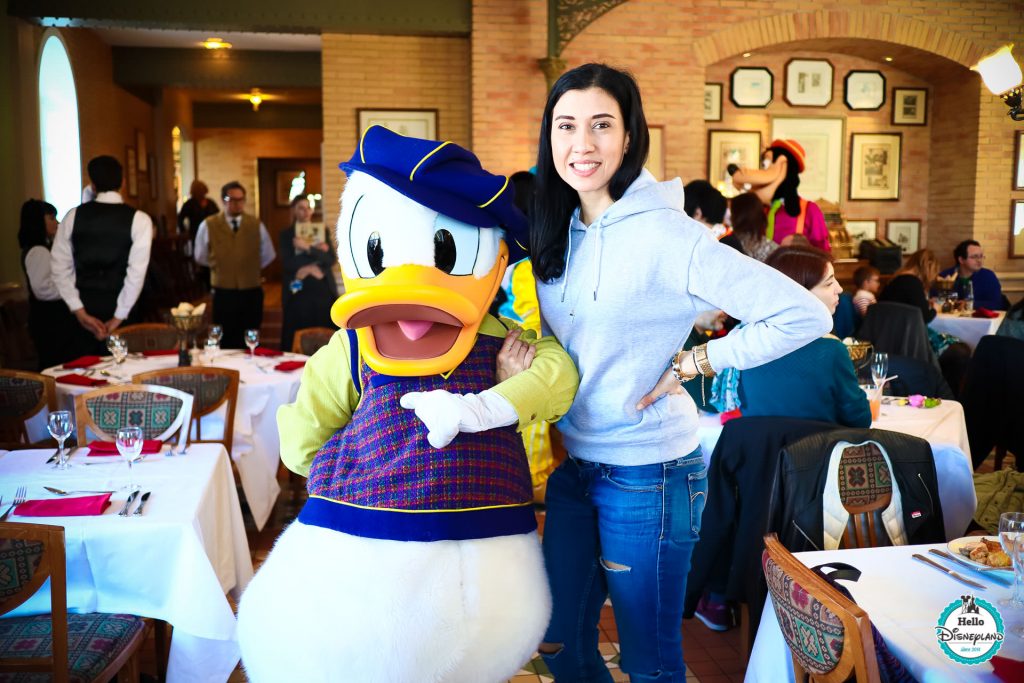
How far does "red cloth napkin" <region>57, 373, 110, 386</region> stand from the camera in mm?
4171

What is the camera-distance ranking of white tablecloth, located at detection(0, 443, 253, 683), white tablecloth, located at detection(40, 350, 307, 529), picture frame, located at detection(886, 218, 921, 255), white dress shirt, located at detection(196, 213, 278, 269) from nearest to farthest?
white tablecloth, located at detection(0, 443, 253, 683) < white tablecloth, located at detection(40, 350, 307, 529) < white dress shirt, located at detection(196, 213, 278, 269) < picture frame, located at detection(886, 218, 921, 255)

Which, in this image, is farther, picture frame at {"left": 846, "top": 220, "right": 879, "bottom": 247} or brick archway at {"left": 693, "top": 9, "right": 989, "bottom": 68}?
picture frame at {"left": 846, "top": 220, "right": 879, "bottom": 247}

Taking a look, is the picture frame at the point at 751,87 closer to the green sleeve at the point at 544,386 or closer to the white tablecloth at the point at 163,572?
the white tablecloth at the point at 163,572

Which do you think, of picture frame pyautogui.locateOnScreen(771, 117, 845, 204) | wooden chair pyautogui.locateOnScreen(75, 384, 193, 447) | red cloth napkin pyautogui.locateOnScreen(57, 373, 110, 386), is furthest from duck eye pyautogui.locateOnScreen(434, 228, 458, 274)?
picture frame pyautogui.locateOnScreen(771, 117, 845, 204)

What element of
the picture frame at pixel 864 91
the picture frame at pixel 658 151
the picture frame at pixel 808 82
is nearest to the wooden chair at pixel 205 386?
the picture frame at pixel 658 151

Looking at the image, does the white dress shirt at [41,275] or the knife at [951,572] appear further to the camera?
the white dress shirt at [41,275]

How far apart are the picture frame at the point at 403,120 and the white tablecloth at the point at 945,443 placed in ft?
18.1

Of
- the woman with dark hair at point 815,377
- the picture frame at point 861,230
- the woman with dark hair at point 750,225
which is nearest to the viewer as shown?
the woman with dark hair at point 815,377

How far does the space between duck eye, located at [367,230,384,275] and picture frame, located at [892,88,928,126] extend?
33.3ft

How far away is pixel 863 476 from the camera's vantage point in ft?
8.20

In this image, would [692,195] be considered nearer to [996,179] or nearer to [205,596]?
[205,596]

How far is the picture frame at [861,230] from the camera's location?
403 inches

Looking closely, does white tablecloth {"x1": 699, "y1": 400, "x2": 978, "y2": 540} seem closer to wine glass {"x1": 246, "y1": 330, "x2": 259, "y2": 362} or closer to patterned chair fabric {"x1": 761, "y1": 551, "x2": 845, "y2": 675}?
patterned chair fabric {"x1": 761, "y1": 551, "x2": 845, "y2": 675}

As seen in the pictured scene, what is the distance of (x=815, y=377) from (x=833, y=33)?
22.8 ft
